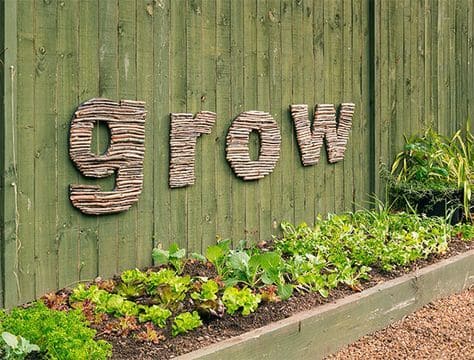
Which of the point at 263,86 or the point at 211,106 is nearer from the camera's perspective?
the point at 211,106

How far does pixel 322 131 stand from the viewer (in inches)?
250


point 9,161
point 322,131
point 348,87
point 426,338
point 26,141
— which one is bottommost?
point 426,338

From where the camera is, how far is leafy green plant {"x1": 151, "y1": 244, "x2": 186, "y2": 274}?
4723 millimetres

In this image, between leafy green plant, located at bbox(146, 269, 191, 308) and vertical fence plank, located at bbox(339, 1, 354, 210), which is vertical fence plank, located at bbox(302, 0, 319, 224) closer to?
vertical fence plank, located at bbox(339, 1, 354, 210)

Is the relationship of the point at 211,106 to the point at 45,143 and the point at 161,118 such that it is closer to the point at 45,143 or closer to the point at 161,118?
the point at 161,118

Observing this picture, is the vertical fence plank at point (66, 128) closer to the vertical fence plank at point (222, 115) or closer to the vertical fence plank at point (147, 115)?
the vertical fence plank at point (147, 115)

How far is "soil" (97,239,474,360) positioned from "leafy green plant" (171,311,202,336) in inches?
1.1

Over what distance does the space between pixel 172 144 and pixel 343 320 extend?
1491 mm

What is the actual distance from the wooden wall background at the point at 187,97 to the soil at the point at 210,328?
545 mm

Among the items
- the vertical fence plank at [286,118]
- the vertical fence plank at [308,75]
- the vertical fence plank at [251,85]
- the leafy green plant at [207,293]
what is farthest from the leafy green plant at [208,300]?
the vertical fence plank at [308,75]

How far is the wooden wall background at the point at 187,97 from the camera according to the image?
4.02 metres

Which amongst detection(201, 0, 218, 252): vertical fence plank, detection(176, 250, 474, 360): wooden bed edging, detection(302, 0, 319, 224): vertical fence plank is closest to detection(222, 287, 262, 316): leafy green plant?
detection(176, 250, 474, 360): wooden bed edging

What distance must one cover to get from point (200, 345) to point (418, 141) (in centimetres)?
471

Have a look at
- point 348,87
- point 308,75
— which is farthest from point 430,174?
point 308,75
